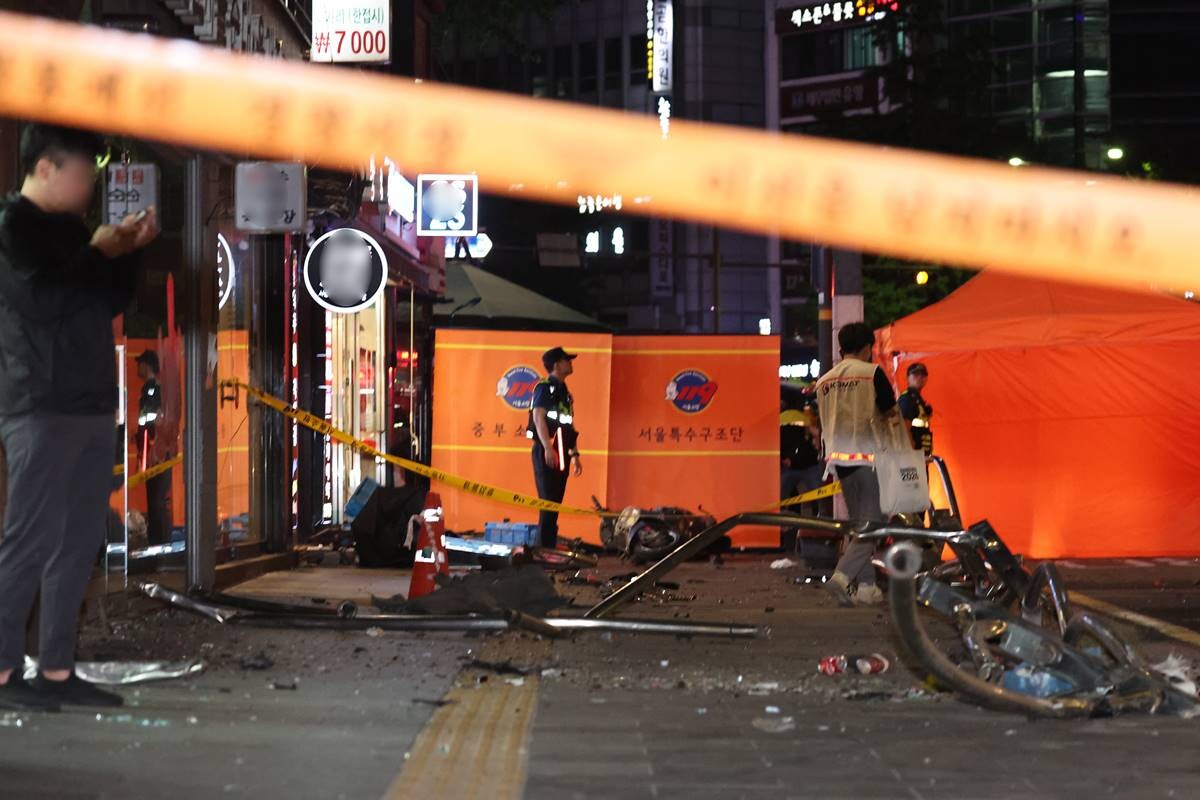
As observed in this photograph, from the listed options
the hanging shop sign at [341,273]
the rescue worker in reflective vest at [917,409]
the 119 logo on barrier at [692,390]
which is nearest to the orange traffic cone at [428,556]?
the hanging shop sign at [341,273]

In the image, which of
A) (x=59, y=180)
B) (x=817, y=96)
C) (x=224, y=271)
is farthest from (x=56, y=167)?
(x=817, y=96)

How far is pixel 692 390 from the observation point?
17594 mm

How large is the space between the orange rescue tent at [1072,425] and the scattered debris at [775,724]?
1015 cm

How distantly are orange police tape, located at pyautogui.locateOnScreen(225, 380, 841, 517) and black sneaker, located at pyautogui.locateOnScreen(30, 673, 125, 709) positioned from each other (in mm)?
6604

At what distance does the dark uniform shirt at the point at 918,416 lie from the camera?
1527 cm

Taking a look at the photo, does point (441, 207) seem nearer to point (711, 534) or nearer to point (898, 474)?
point (898, 474)

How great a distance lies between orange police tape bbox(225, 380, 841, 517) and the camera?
13.7 metres

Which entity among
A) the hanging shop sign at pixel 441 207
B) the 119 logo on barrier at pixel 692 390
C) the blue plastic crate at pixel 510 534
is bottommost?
the blue plastic crate at pixel 510 534

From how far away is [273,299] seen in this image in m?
15.1

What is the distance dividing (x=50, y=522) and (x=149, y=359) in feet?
12.4

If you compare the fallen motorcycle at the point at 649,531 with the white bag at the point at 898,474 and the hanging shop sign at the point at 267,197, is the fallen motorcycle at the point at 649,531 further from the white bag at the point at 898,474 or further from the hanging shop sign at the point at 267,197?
the hanging shop sign at the point at 267,197

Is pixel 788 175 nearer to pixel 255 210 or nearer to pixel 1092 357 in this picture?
pixel 255 210

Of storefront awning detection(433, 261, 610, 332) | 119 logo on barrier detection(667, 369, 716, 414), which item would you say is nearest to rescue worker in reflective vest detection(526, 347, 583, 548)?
119 logo on barrier detection(667, 369, 716, 414)

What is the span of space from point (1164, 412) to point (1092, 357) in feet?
2.75
